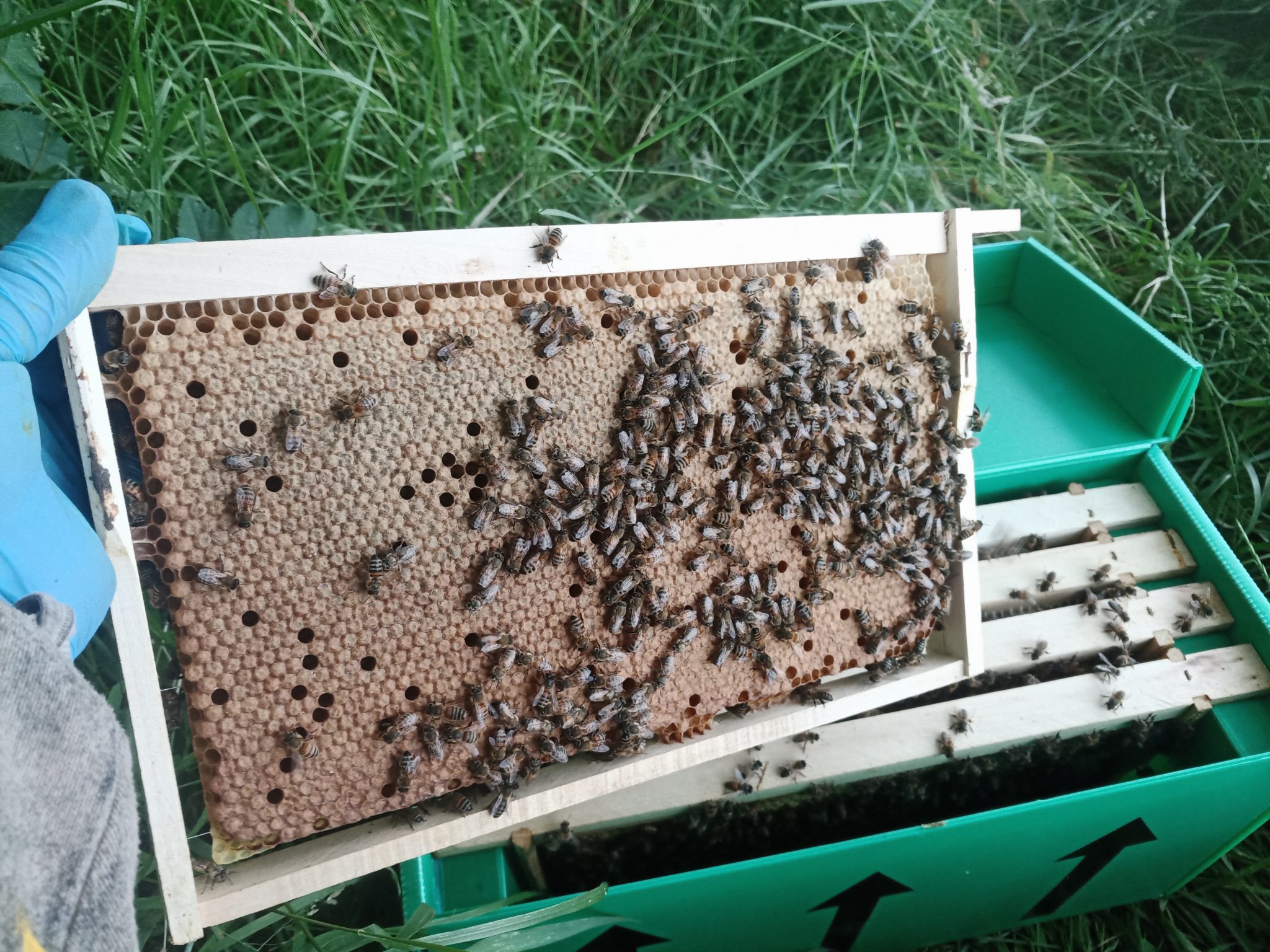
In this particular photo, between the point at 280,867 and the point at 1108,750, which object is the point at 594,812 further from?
the point at 1108,750

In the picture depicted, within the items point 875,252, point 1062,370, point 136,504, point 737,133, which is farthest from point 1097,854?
point 737,133

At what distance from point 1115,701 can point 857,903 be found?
129 centimetres

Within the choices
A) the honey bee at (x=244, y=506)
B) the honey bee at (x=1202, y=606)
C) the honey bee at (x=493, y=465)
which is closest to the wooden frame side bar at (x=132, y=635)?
the honey bee at (x=244, y=506)

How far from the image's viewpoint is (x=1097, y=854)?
3027 millimetres

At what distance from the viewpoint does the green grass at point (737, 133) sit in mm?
2949

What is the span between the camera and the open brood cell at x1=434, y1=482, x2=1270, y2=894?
2.91 meters

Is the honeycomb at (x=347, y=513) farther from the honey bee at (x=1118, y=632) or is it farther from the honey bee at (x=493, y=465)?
the honey bee at (x=1118, y=632)

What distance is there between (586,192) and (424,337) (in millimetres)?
2111

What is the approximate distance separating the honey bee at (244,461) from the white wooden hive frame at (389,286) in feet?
0.82

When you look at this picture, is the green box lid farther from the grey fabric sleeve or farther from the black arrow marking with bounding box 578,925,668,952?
the grey fabric sleeve

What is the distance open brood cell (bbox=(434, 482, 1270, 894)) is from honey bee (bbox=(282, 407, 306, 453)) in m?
1.63

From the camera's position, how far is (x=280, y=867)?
6.75 feet

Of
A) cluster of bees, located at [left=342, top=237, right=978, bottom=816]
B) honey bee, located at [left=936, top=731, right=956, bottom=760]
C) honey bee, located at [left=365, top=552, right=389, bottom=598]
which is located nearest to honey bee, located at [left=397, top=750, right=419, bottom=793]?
cluster of bees, located at [left=342, top=237, right=978, bottom=816]

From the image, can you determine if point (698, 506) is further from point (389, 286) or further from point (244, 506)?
point (244, 506)
